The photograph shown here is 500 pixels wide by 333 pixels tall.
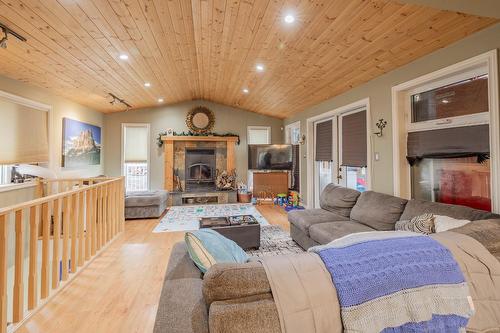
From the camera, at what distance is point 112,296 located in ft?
7.55

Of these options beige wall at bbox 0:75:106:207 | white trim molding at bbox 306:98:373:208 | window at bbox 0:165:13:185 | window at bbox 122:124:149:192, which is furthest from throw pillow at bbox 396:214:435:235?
window at bbox 122:124:149:192

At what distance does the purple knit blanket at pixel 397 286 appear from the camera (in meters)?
1.01

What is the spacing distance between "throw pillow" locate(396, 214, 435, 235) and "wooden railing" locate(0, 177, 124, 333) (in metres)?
3.40

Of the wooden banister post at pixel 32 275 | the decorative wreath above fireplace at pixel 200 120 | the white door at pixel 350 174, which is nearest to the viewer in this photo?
the wooden banister post at pixel 32 275

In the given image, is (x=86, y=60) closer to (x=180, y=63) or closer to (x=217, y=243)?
(x=180, y=63)

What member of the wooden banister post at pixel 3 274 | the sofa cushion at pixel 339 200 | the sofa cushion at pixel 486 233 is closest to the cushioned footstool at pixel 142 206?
the wooden banister post at pixel 3 274

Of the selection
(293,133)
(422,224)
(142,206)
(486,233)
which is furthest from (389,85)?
(142,206)

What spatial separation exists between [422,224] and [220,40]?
327 cm

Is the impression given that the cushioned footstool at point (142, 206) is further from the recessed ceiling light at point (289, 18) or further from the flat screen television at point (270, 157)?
the recessed ceiling light at point (289, 18)

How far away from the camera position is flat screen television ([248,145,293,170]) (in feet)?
22.6

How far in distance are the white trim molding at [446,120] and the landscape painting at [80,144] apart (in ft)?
19.5

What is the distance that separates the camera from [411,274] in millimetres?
1108

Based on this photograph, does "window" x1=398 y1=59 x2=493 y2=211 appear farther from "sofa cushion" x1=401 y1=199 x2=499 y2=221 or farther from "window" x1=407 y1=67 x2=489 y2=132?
"sofa cushion" x1=401 y1=199 x2=499 y2=221

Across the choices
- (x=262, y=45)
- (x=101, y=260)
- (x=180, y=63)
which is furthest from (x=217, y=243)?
(x=180, y=63)
